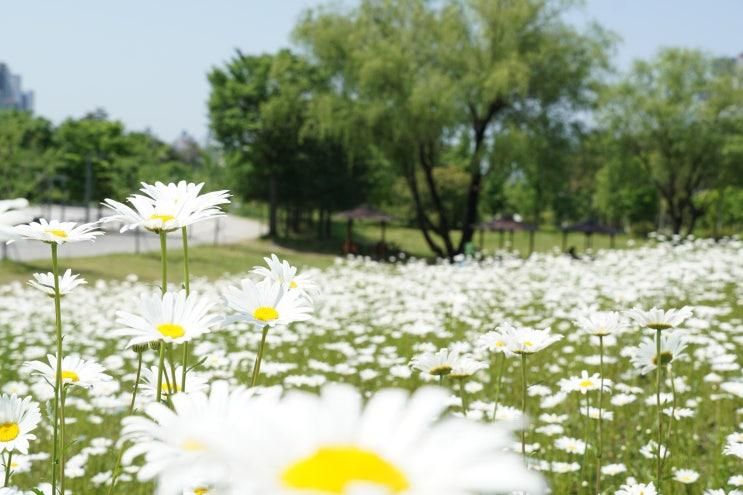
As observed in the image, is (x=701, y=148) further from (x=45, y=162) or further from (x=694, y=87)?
(x=45, y=162)

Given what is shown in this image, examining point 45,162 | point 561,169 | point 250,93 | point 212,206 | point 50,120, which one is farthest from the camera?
point 50,120

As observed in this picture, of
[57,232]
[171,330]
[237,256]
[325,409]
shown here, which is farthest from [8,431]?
[237,256]

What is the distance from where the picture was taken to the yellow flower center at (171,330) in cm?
118

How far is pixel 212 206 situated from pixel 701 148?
109ft

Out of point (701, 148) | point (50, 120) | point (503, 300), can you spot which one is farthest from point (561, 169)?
point (50, 120)

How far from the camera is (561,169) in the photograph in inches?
906

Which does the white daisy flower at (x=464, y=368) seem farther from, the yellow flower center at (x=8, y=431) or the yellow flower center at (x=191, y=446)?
the yellow flower center at (x=191, y=446)

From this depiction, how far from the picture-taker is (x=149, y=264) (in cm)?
2039

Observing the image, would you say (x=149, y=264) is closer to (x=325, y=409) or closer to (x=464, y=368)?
(x=464, y=368)

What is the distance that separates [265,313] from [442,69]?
74.1 feet

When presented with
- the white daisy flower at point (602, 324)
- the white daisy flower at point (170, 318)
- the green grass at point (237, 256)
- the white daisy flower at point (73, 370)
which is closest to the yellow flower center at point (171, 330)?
the white daisy flower at point (170, 318)

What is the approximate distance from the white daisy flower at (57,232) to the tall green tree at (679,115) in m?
30.7

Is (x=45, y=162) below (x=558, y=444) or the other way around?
the other way around

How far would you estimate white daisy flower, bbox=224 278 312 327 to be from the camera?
1.27 metres
